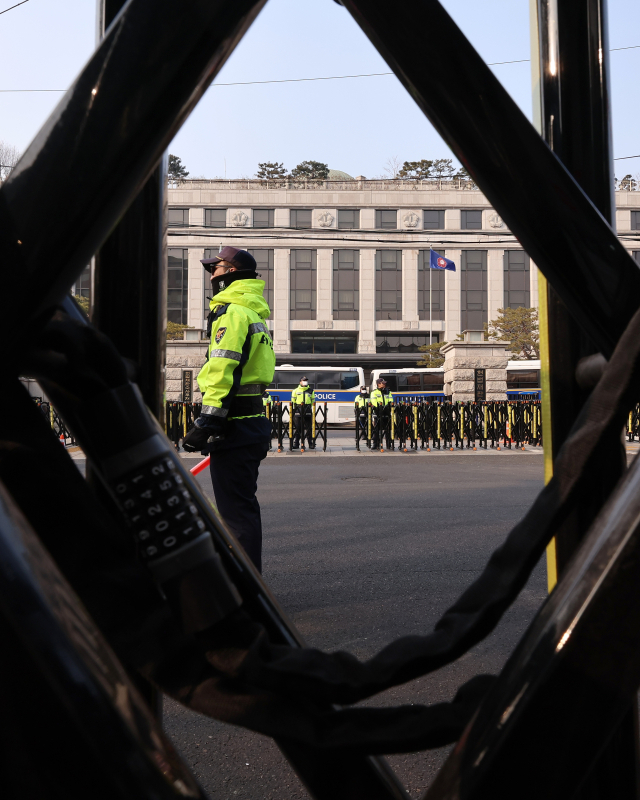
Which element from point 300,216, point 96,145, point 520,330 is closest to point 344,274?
point 300,216

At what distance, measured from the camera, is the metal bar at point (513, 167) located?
25.0 inches

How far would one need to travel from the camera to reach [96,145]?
0.54 metres

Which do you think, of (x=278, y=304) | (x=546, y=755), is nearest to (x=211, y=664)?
(x=546, y=755)

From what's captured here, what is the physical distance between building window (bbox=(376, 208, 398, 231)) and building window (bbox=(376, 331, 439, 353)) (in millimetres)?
7722

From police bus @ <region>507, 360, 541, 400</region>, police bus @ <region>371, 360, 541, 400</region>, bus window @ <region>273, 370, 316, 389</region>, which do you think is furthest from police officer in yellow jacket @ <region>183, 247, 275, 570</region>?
police bus @ <region>507, 360, 541, 400</region>

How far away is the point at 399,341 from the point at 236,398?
149 ft

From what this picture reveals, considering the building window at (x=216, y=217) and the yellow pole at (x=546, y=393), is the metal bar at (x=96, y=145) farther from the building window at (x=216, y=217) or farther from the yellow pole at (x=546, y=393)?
the building window at (x=216, y=217)

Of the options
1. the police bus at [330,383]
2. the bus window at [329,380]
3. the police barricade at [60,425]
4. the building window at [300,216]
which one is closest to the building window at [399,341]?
the building window at [300,216]

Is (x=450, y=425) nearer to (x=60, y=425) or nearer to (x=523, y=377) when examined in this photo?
(x=60, y=425)

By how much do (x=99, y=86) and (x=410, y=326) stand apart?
48.1 metres

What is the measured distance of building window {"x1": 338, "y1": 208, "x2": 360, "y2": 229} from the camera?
49312 mm

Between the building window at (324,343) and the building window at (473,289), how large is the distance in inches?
311

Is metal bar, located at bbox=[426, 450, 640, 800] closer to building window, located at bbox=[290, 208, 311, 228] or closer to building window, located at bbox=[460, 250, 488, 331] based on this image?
building window, located at bbox=[460, 250, 488, 331]

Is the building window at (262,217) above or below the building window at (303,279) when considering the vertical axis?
above
